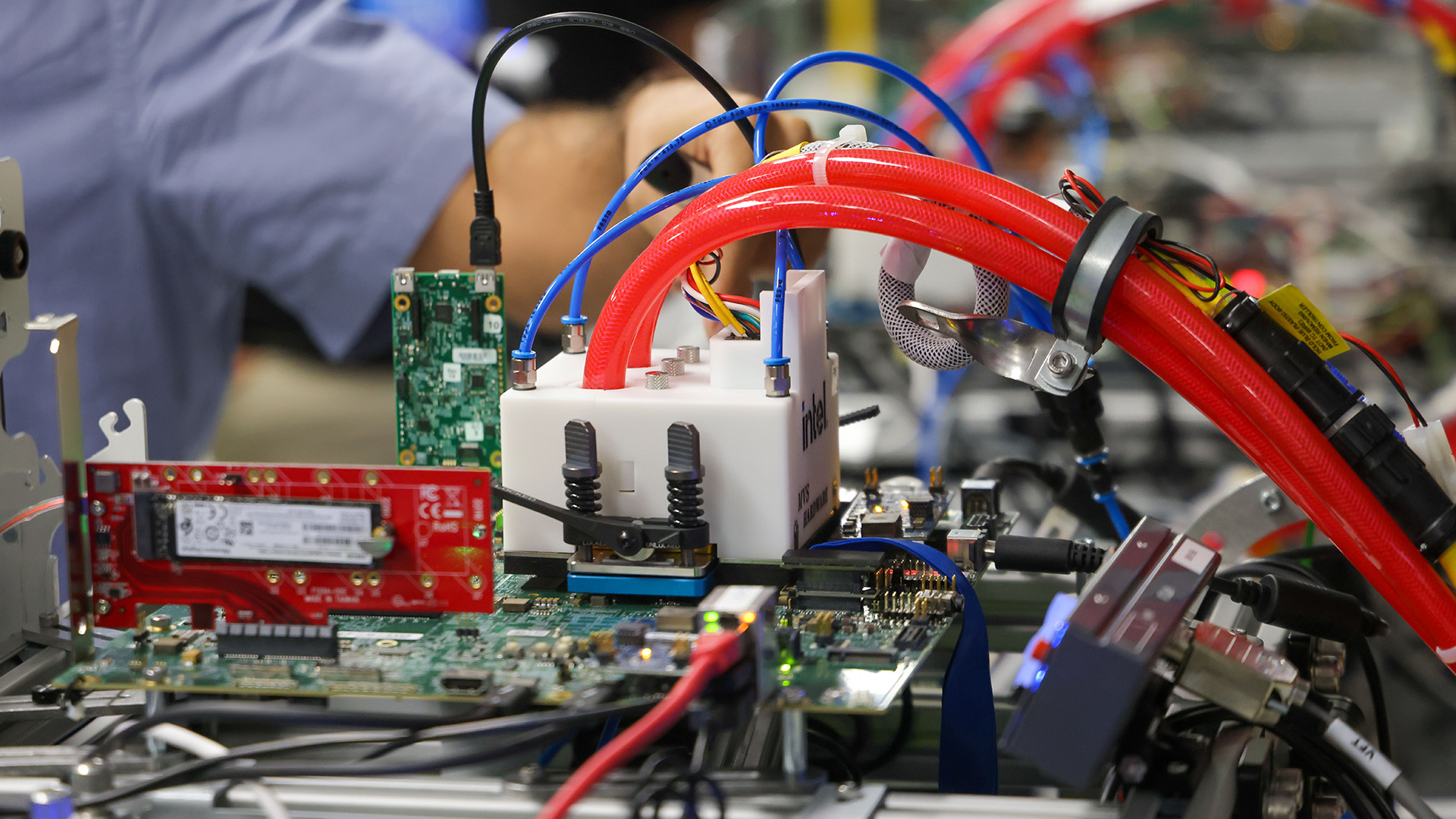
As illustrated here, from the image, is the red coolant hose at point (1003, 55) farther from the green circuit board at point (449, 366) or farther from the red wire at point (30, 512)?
the red wire at point (30, 512)

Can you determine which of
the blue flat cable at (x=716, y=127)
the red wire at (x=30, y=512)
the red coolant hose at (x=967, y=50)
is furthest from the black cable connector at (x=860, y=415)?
the red coolant hose at (x=967, y=50)

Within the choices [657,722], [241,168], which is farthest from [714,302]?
[241,168]

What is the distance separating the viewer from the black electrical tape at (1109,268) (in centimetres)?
113

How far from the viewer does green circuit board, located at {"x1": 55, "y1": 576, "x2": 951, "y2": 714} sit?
106 cm

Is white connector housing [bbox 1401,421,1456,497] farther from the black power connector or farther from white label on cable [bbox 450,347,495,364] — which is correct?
white label on cable [bbox 450,347,495,364]

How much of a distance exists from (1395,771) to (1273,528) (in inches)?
20.9

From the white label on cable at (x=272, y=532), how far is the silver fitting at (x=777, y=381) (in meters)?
0.40

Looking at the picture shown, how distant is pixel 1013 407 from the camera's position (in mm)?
3637

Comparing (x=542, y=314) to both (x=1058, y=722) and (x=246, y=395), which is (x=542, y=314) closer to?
(x=1058, y=722)

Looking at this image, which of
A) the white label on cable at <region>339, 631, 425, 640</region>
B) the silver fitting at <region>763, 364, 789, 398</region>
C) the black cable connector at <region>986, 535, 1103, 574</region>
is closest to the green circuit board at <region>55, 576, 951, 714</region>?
Result: the white label on cable at <region>339, 631, 425, 640</region>

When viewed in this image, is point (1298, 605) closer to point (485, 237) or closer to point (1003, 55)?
point (485, 237)

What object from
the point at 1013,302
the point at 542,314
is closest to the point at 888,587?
the point at 542,314

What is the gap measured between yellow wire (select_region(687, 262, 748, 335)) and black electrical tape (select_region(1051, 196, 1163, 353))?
37cm

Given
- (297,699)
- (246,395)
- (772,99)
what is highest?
(772,99)
